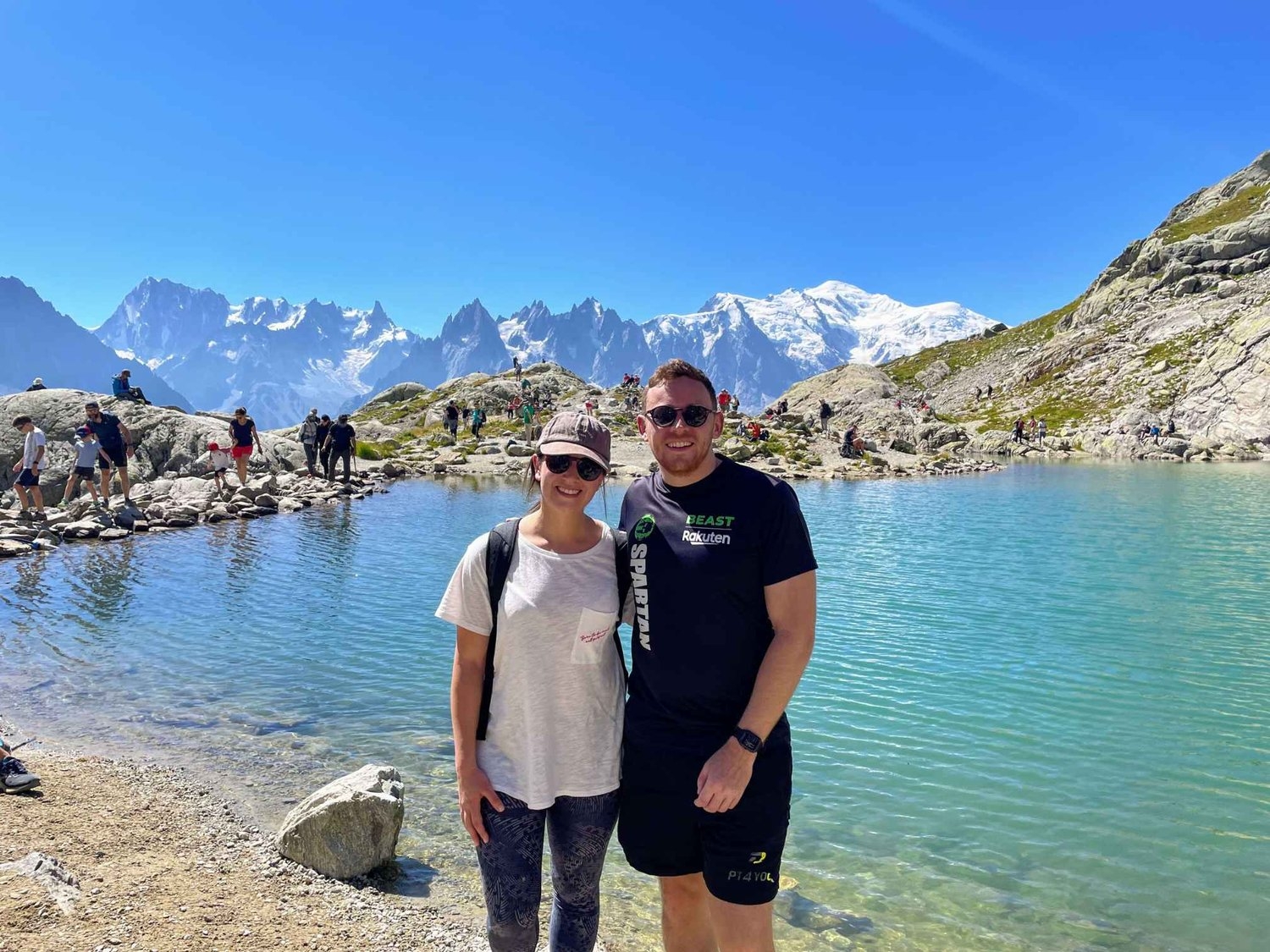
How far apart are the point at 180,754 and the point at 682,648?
909cm

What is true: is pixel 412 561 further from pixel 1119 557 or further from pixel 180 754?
pixel 1119 557

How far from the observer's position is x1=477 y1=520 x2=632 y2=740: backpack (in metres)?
4.40

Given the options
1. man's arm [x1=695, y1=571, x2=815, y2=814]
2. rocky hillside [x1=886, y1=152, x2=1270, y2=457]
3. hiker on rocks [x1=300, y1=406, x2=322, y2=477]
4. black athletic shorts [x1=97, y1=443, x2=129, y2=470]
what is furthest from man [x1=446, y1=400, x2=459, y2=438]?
man's arm [x1=695, y1=571, x2=815, y2=814]

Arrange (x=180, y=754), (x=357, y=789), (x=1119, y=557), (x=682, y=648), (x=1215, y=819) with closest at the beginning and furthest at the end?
1. (x=682, y=648)
2. (x=357, y=789)
3. (x=1215, y=819)
4. (x=180, y=754)
5. (x=1119, y=557)

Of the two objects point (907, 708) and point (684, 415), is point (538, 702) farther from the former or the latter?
point (907, 708)

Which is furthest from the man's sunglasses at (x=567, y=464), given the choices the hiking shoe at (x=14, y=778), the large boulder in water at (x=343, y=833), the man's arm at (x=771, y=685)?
the hiking shoe at (x=14, y=778)

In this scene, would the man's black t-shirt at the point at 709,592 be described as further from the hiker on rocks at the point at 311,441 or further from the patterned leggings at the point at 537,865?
the hiker on rocks at the point at 311,441

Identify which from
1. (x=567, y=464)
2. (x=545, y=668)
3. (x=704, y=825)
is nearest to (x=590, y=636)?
(x=545, y=668)

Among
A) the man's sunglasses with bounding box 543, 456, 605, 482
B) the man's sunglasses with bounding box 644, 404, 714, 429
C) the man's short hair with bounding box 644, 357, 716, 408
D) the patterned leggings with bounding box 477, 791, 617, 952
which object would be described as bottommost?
the patterned leggings with bounding box 477, 791, 617, 952

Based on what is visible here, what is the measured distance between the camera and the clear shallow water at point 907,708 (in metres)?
7.56

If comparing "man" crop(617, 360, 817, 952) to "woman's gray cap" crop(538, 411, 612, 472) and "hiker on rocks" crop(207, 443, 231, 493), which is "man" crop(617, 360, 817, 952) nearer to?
"woman's gray cap" crop(538, 411, 612, 472)

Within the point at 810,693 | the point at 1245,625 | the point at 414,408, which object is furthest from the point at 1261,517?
the point at 414,408

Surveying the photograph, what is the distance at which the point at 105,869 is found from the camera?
22.1 feet

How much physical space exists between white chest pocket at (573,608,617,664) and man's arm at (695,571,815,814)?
2.84 ft
